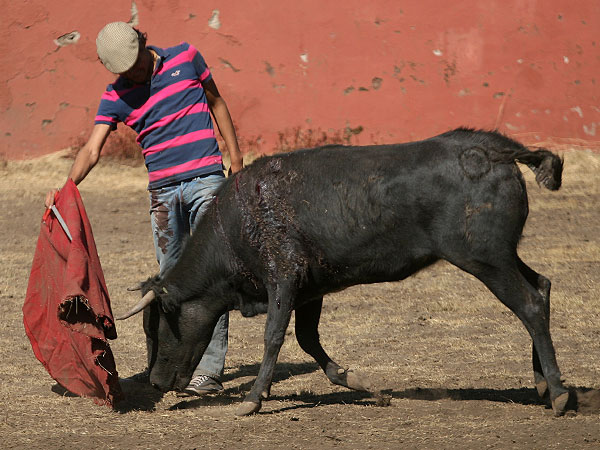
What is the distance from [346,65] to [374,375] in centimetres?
763

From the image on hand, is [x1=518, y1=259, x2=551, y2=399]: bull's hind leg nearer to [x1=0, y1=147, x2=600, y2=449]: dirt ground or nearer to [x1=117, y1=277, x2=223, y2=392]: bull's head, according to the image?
[x1=0, y1=147, x2=600, y2=449]: dirt ground

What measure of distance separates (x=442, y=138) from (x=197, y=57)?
5.09 feet

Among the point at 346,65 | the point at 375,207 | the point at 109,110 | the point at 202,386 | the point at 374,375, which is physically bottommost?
the point at 346,65

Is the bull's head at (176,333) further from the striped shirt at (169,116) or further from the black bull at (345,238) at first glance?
the striped shirt at (169,116)

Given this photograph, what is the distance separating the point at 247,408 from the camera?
5.11 metres

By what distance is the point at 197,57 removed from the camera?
5742 millimetres

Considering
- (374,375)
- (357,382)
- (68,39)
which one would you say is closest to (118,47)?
(357,382)

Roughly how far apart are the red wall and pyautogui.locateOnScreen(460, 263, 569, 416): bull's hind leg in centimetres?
800

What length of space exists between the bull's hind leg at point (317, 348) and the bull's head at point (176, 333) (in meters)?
0.55

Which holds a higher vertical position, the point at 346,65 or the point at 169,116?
the point at 169,116

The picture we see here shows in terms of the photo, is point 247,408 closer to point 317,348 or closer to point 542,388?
point 317,348

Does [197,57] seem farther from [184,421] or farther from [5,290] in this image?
[5,290]

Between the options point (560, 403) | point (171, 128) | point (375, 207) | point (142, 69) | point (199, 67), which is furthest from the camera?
point (199, 67)

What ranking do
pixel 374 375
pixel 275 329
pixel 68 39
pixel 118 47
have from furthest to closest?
1. pixel 68 39
2. pixel 374 375
3. pixel 118 47
4. pixel 275 329
